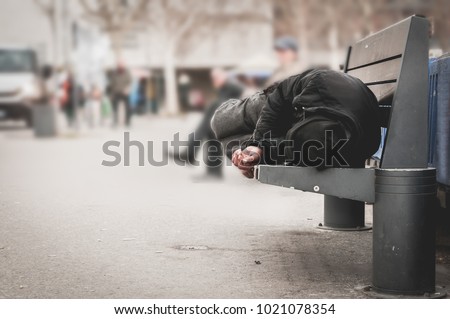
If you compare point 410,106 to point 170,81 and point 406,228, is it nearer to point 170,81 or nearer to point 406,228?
point 406,228

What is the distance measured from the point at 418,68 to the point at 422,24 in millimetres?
239

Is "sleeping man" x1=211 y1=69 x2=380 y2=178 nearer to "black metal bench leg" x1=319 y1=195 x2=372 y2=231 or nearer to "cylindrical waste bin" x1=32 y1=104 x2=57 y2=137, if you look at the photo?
"black metal bench leg" x1=319 y1=195 x2=372 y2=231

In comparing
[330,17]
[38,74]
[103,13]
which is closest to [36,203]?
[38,74]

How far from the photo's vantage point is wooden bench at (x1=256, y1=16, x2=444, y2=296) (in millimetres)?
5000

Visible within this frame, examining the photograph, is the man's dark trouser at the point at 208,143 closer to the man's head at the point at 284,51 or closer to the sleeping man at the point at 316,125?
the man's head at the point at 284,51

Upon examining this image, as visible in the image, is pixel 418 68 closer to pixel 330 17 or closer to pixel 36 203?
pixel 36 203

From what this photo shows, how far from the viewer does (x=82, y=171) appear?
13016 mm

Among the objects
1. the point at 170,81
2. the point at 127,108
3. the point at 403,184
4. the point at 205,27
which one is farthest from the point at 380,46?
the point at 205,27

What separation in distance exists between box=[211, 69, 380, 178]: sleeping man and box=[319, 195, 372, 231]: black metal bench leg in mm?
2071

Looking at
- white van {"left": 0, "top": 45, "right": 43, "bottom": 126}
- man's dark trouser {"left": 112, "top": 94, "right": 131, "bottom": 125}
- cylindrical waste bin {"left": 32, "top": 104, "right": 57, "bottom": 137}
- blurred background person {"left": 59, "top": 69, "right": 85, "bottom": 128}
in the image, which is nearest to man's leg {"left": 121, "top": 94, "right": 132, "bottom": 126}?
man's dark trouser {"left": 112, "top": 94, "right": 131, "bottom": 125}

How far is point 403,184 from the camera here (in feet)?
16.3

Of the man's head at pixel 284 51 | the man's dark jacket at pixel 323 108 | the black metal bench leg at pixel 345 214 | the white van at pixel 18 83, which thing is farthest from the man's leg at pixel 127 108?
the man's dark jacket at pixel 323 108

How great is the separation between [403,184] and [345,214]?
2626 millimetres
